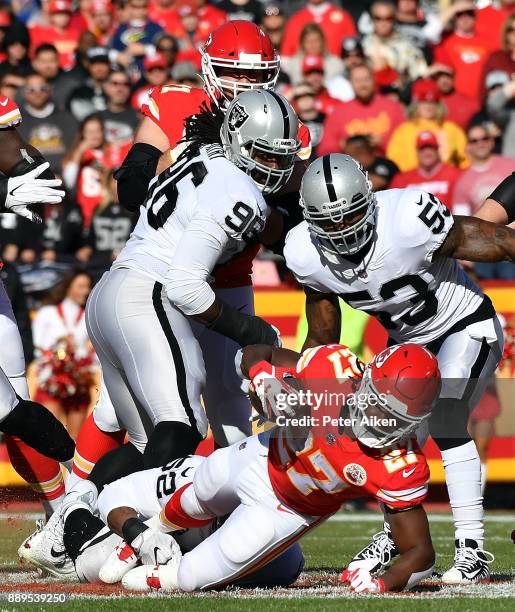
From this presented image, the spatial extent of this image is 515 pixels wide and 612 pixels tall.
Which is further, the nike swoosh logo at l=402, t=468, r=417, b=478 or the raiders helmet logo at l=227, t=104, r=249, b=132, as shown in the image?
the raiders helmet logo at l=227, t=104, r=249, b=132

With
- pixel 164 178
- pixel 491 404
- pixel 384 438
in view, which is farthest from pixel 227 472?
pixel 491 404

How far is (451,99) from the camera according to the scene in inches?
509

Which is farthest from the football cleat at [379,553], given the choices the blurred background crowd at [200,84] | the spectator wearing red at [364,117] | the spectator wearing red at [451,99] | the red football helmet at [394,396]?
the spectator wearing red at [451,99]

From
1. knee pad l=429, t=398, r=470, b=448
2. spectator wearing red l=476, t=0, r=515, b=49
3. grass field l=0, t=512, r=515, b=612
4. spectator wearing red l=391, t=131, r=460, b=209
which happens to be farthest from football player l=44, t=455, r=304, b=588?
spectator wearing red l=476, t=0, r=515, b=49

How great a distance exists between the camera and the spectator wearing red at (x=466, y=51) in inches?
535

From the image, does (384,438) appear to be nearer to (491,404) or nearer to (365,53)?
(491,404)

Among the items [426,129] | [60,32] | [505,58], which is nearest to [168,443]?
[426,129]

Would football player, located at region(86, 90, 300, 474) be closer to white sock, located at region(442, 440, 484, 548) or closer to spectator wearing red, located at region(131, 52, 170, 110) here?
white sock, located at region(442, 440, 484, 548)

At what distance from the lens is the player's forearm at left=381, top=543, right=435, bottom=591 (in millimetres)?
4875

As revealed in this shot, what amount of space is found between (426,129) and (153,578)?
7845mm

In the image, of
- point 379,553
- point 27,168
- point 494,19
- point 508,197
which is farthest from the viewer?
point 494,19

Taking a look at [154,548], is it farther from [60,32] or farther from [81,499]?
[60,32]

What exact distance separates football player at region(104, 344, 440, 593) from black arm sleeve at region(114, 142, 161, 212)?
4.33 ft

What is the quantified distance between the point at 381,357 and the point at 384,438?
0.31 m
